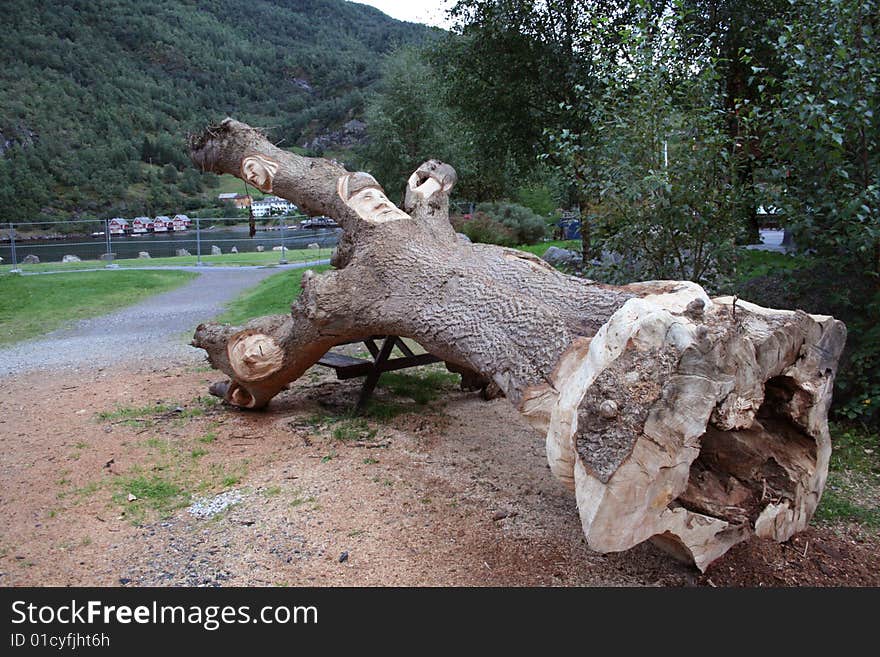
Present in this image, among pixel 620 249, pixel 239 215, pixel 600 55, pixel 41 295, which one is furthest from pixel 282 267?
pixel 620 249

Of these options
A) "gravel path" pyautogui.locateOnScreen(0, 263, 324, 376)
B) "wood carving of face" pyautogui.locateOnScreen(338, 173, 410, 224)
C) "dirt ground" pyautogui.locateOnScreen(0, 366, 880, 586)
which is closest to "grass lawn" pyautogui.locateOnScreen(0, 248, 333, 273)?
"gravel path" pyautogui.locateOnScreen(0, 263, 324, 376)

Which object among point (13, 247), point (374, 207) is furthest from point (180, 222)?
point (374, 207)

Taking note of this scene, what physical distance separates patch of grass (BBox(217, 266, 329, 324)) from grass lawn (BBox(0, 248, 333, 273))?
3464 millimetres

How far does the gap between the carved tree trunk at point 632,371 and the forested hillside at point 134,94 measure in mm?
10071

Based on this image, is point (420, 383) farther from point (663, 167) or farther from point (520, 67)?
point (520, 67)

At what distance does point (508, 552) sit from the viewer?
9.02 ft

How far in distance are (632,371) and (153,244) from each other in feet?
52.3

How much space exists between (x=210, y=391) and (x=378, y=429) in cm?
162

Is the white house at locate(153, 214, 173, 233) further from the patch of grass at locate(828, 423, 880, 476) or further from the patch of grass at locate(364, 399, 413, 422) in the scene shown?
the patch of grass at locate(828, 423, 880, 476)

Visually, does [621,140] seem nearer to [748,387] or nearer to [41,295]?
[748,387]

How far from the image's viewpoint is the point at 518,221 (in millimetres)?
15688

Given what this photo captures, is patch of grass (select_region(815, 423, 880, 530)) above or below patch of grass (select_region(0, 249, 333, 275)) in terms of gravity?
above

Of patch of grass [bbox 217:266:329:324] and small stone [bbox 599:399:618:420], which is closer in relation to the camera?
small stone [bbox 599:399:618:420]

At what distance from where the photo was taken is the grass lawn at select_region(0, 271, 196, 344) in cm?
920
